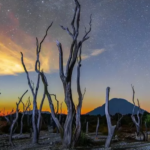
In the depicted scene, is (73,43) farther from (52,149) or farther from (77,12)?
(52,149)

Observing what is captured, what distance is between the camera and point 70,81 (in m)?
12.3

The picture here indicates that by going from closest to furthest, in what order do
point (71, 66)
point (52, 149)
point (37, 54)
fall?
point (52, 149) → point (71, 66) → point (37, 54)

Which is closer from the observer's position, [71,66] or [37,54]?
[71,66]

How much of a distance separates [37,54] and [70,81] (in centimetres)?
645

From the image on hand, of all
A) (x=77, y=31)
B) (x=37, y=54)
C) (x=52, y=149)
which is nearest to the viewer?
(x=52, y=149)

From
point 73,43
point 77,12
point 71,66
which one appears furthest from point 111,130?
point 77,12

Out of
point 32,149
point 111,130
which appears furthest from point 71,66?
point 32,149

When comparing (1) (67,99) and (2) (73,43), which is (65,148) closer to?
(1) (67,99)

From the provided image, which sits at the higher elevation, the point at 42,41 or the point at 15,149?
the point at 42,41

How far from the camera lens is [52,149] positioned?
38.5 ft

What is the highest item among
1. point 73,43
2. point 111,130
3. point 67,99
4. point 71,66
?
point 73,43

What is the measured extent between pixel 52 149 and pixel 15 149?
10.7ft

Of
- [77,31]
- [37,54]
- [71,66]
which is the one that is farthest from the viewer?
[37,54]

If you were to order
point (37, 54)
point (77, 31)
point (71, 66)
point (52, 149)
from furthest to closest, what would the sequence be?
1. point (37, 54)
2. point (77, 31)
3. point (71, 66)
4. point (52, 149)
